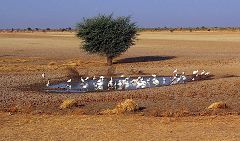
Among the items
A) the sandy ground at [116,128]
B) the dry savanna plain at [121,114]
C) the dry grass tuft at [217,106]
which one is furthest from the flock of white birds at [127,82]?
the sandy ground at [116,128]

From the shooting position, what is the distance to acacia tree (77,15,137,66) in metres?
38.3

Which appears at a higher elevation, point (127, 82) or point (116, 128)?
point (116, 128)

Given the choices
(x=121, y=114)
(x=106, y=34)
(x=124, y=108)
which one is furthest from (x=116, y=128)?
(x=106, y=34)

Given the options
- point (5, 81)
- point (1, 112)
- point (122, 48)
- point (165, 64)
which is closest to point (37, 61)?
point (122, 48)

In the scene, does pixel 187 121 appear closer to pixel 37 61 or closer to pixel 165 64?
pixel 165 64

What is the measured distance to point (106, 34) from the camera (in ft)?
126

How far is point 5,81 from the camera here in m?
27.2

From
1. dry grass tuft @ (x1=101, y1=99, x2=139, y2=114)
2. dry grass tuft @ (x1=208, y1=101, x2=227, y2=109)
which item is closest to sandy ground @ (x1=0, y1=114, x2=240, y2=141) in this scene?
dry grass tuft @ (x1=101, y1=99, x2=139, y2=114)

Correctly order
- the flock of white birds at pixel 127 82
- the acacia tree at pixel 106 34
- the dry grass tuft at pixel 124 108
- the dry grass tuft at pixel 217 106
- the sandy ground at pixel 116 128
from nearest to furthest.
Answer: the sandy ground at pixel 116 128, the dry grass tuft at pixel 124 108, the dry grass tuft at pixel 217 106, the flock of white birds at pixel 127 82, the acacia tree at pixel 106 34

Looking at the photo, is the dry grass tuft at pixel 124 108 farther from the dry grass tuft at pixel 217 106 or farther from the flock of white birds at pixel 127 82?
the flock of white birds at pixel 127 82

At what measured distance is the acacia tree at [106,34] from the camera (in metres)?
38.3

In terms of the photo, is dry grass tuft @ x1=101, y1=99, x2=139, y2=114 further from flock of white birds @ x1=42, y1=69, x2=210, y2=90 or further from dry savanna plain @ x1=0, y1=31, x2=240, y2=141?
flock of white birds @ x1=42, y1=69, x2=210, y2=90

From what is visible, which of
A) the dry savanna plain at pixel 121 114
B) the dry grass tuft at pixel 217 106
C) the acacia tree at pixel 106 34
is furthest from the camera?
the acacia tree at pixel 106 34

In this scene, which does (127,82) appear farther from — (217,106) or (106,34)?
(106,34)
